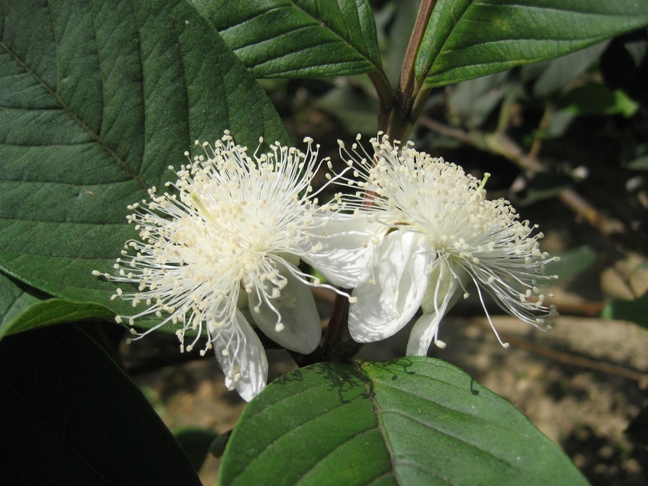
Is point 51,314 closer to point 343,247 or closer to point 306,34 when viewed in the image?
point 343,247

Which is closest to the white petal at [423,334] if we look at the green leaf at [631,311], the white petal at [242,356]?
the white petal at [242,356]

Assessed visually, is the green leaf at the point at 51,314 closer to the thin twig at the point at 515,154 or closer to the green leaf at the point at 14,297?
the green leaf at the point at 14,297

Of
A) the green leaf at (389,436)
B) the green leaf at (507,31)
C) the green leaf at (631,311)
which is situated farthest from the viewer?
the green leaf at (631,311)

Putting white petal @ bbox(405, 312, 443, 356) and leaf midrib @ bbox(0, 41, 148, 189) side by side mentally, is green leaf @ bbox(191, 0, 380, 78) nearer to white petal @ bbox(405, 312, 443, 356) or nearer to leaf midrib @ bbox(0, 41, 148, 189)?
leaf midrib @ bbox(0, 41, 148, 189)

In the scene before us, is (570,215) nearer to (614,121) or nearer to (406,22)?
(614,121)

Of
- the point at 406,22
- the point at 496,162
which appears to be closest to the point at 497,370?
the point at 496,162
